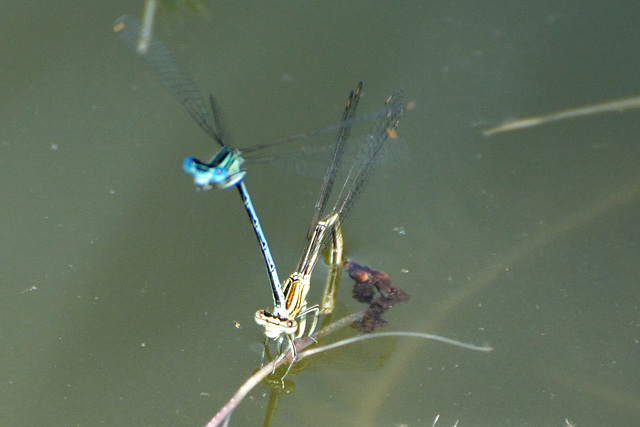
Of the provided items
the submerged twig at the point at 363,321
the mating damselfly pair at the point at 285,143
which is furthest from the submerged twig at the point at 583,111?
the submerged twig at the point at 363,321

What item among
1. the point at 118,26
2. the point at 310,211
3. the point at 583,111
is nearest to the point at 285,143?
the point at 310,211

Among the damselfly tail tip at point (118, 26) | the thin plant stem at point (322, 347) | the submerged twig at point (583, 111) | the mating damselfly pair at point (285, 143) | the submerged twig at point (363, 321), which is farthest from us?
the submerged twig at point (583, 111)

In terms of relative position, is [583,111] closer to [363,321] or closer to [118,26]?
[363,321]

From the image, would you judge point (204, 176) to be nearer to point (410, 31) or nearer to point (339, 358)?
point (339, 358)

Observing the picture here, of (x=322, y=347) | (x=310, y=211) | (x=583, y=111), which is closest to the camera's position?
(x=322, y=347)

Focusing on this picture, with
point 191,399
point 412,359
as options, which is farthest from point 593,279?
point 191,399

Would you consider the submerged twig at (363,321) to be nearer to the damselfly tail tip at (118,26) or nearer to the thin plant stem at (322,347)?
the thin plant stem at (322,347)
